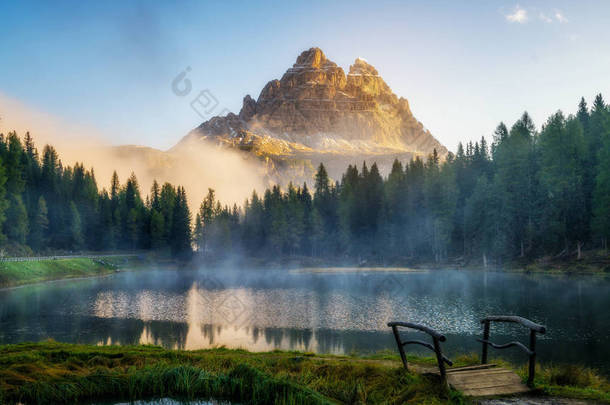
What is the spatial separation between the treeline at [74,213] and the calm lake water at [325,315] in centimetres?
3924

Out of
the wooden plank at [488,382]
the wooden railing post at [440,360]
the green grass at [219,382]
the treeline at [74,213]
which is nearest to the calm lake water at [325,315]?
the green grass at [219,382]

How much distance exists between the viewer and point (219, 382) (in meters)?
10.9

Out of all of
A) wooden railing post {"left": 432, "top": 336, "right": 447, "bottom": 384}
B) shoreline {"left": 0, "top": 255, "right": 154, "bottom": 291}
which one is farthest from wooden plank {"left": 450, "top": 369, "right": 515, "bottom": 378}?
shoreline {"left": 0, "top": 255, "right": 154, "bottom": 291}

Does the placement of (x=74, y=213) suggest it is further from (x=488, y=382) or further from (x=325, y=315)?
(x=488, y=382)

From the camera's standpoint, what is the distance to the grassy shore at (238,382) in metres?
9.19

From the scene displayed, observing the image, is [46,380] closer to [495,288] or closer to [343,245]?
[495,288]

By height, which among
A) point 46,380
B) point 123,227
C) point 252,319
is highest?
point 123,227

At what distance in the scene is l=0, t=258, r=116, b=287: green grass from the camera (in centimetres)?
5772

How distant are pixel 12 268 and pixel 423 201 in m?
71.9

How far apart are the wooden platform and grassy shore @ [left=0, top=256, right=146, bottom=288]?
206ft

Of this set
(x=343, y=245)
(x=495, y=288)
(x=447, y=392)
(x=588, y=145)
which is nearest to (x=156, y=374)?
(x=447, y=392)

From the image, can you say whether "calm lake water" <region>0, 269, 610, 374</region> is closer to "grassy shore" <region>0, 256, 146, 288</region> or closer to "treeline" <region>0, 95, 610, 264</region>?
"grassy shore" <region>0, 256, 146, 288</region>

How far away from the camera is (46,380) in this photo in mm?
11102

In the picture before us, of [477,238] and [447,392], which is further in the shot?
[477,238]
